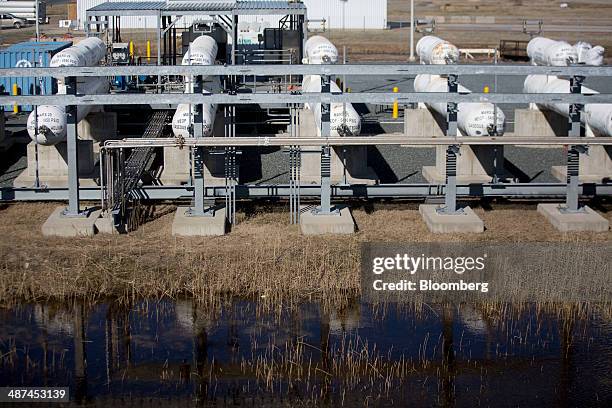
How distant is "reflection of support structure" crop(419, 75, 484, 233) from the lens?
15805mm

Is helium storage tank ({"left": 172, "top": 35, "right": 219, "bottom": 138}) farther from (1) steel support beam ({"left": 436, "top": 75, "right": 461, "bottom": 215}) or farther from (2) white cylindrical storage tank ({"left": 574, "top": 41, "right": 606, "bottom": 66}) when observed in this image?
(2) white cylindrical storage tank ({"left": 574, "top": 41, "right": 606, "bottom": 66})

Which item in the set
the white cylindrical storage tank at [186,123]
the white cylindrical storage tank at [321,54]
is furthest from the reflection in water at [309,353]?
the white cylindrical storage tank at [321,54]

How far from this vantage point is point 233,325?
41.5ft

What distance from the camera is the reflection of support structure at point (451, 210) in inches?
622

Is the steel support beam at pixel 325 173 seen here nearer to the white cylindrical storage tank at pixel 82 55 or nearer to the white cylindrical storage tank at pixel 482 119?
the white cylindrical storage tank at pixel 482 119

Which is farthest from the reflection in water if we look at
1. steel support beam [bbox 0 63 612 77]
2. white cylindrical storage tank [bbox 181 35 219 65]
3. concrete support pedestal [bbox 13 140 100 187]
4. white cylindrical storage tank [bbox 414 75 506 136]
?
white cylindrical storage tank [bbox 181 35 219 65]

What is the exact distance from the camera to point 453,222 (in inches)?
624

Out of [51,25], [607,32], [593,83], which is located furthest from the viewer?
[51,25]

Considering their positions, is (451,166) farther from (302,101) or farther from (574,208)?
(302,101)

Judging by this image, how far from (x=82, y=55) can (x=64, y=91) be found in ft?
2.77

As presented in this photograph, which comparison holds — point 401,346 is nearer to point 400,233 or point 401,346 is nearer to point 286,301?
point 286,301

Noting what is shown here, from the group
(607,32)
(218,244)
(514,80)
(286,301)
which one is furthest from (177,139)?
(607,32)

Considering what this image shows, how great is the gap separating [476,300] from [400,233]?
2.50 m

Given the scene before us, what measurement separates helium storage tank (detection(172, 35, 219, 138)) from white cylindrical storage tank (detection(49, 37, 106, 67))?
2066mm
